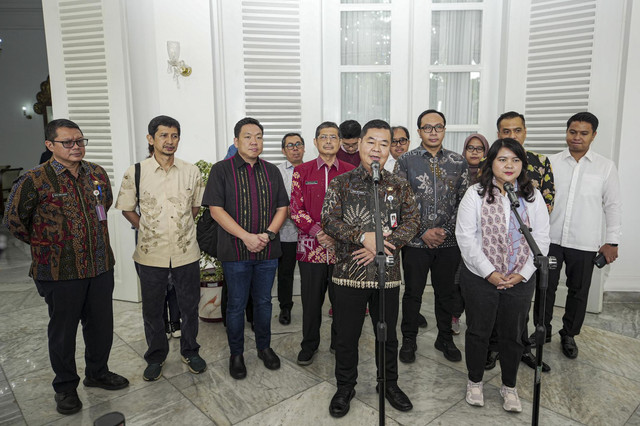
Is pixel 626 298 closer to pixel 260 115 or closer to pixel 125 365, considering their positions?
pixel 260 115

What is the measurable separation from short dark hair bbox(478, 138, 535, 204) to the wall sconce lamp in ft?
10.1

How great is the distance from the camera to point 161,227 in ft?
8.44

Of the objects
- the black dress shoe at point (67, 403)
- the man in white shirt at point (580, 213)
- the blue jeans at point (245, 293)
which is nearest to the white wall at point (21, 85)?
the black dress shoe at point (67, 403)

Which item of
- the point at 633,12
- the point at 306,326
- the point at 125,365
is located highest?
the point at 633,12

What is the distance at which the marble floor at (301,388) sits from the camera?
2.29m

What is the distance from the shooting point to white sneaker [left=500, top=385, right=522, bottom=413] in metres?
2.29

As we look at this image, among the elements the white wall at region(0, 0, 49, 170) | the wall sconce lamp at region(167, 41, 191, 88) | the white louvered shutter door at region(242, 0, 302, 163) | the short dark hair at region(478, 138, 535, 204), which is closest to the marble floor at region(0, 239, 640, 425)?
the short dark hair at region(478, 138, 535, 204)

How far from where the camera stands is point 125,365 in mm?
2920

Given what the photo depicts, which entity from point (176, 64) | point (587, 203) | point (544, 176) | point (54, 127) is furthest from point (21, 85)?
point (587, 203)

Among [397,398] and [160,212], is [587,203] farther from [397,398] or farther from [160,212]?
[160,212]

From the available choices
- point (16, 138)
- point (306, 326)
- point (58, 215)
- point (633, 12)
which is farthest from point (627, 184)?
point (16, 138)

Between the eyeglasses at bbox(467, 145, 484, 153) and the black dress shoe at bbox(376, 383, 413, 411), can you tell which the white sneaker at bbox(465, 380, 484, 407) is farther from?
the eyeglasses at bbox(467, 145, 484, 153)

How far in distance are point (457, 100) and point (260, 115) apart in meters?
2.16

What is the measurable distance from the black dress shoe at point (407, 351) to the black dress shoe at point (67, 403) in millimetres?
2020
